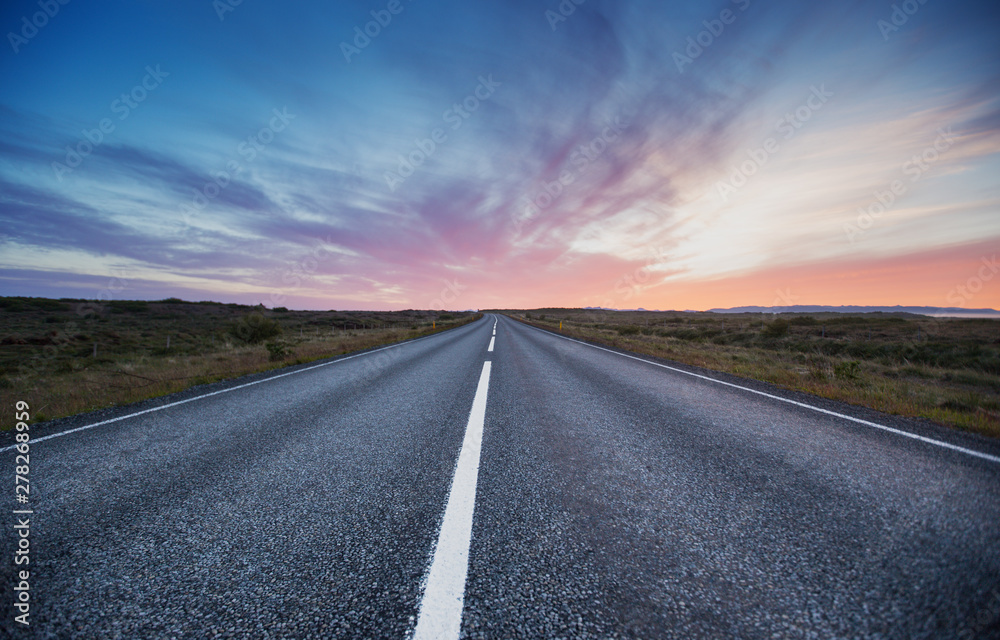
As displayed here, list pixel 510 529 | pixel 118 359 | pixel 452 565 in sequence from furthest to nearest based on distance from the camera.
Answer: pixel 118 359
pixel 510 529
pixel 452 565

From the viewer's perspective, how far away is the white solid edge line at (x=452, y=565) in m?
1.52

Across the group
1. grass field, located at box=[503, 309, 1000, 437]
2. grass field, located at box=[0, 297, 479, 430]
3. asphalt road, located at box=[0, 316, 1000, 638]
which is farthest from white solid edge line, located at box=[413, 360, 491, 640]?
grass field, located at box=[0, 297, 479, 430]

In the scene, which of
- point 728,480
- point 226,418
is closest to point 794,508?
point 728,480

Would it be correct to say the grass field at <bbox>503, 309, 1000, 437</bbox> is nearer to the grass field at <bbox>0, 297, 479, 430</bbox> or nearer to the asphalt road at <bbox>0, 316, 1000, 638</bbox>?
the asphalt road at <bbox>0, 316, 1000, 638</bbox>

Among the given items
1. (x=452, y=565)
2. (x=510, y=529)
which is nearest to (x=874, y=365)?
(x=510, y=529)

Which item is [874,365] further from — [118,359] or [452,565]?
[118,359]

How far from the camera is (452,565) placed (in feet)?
6.28

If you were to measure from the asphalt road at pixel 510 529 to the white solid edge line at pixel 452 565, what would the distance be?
0.5 inches

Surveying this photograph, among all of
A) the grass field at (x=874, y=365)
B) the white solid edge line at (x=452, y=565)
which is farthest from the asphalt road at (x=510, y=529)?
the grass field at (x=874, y=365)

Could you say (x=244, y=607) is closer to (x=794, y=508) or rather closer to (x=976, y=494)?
(x=794, y=508)

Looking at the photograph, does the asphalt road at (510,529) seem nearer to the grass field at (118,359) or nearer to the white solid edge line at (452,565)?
the white solid edge line at (452,565)

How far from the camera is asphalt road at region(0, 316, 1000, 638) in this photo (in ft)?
5.17

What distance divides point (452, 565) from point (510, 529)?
19.7 inches

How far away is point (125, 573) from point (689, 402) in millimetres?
6287
